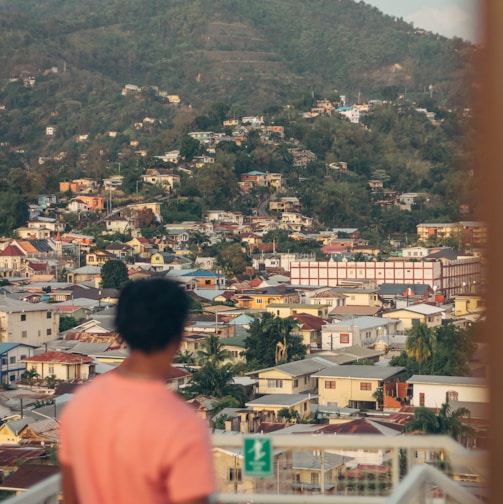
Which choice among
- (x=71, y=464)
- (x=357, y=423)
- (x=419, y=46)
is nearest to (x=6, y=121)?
(x=419, y=46)

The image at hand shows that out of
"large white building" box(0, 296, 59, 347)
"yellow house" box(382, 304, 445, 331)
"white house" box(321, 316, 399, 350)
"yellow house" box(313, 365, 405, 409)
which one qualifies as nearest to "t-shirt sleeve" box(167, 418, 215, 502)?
"yellow house" box(313, 365, 405, 409)

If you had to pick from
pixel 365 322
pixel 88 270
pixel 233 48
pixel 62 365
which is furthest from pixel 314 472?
pixel 233 48

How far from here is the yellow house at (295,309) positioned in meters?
10.3

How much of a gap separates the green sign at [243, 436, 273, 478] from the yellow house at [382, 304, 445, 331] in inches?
365

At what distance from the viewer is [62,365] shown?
7891 millimetres

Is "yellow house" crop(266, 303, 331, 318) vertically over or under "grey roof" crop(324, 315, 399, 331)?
over

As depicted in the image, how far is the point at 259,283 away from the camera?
1238 cm

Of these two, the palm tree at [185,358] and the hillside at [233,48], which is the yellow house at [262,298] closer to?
the palm tree at [185,358]

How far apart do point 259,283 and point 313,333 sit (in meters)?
2.90

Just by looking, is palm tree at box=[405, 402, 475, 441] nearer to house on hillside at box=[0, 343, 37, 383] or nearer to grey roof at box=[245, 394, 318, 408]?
grey roof at box=[245, 394, 318, 408]

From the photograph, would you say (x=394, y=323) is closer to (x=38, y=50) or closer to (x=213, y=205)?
(x=213, y=205)

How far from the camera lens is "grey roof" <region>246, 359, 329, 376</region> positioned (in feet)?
24.4

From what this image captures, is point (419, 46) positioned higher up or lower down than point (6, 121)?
higher up

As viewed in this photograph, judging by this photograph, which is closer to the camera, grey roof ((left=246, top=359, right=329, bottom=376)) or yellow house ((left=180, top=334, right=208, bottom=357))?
grey roof ((left=246, top=359, right=329, bottom=376))
